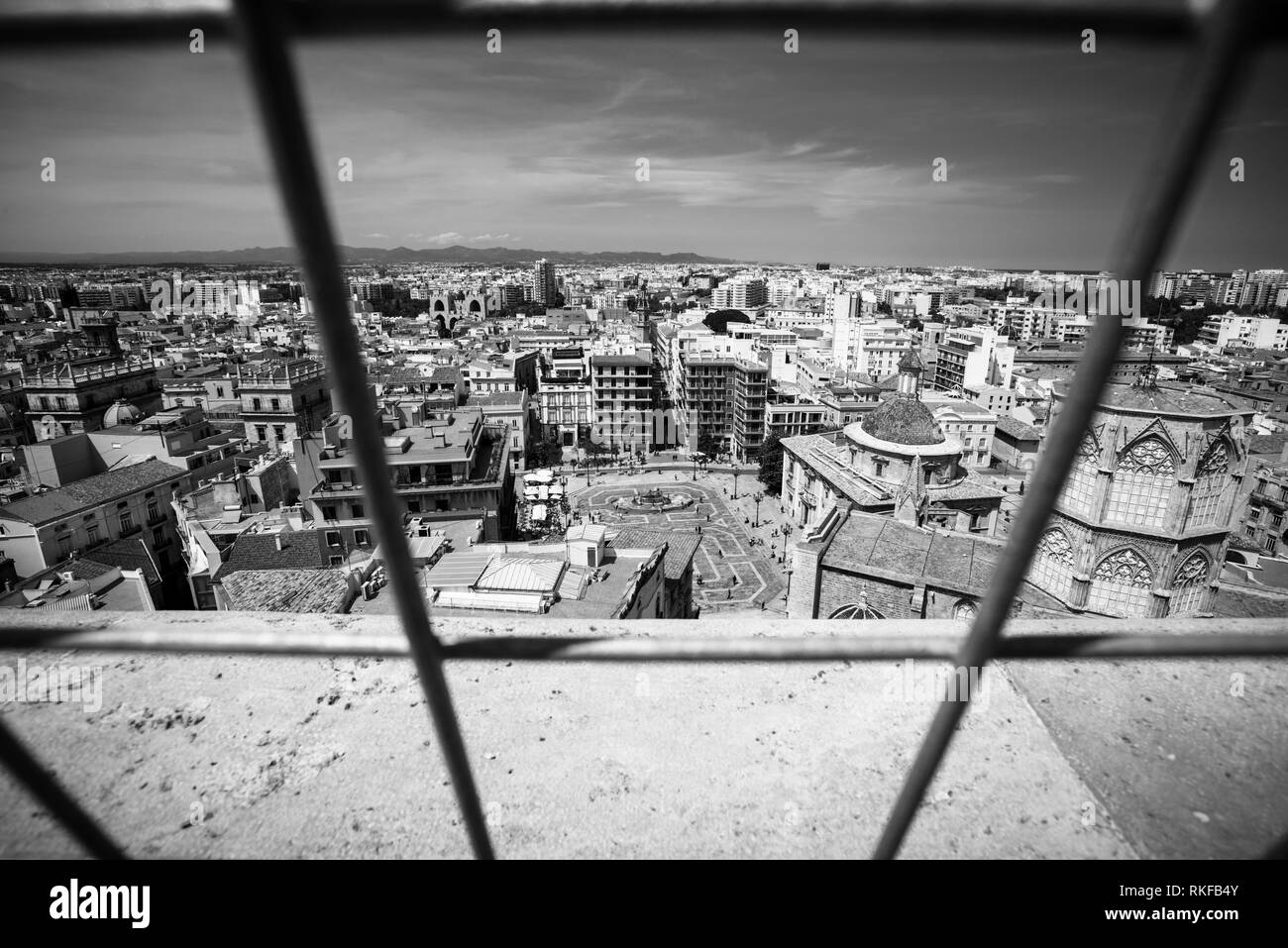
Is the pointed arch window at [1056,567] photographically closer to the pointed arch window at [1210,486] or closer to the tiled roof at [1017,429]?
the pointed arch window at [1210,486]

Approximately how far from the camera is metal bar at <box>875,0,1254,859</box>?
0.88 m

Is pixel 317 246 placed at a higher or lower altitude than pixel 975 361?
higher

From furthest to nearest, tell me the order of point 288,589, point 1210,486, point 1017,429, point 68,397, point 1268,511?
1. point 1017,429
2. point 68,397
3. point 1268,511
4. point 288,589
5. point 1210,486

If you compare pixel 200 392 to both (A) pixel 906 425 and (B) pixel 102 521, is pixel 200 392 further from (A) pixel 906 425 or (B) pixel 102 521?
(A) pixel 906 425

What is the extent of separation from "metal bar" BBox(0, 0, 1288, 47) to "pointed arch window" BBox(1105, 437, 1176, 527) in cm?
1981

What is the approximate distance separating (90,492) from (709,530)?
30.3 m

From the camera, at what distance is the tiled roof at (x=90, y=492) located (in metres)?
24.1

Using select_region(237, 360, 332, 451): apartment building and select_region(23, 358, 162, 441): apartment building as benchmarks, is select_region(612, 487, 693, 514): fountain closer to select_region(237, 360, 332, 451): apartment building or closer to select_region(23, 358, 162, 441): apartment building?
select_region(237, 360, 332, 451): apartment building

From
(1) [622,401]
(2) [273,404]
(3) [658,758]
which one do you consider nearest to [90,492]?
(2) [273,404]

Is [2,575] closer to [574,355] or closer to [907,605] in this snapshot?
[907,605]

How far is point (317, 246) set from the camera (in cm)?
96

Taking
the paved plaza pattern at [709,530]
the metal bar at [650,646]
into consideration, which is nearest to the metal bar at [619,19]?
the metal bar at [650,646]

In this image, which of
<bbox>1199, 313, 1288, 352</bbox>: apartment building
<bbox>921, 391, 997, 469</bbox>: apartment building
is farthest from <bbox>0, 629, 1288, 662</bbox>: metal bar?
<bbox>1199, 313, 1288, 352</bbox>: apartment building

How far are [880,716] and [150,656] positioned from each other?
13.6 ft
